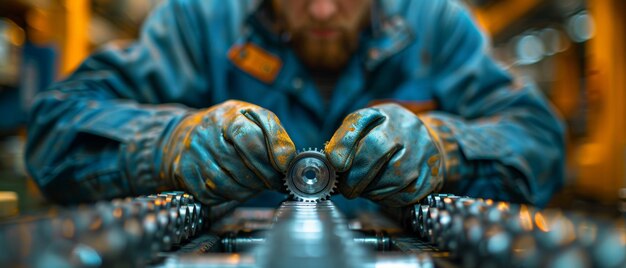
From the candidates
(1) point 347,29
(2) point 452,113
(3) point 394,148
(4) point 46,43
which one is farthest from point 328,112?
(4) point 46,43

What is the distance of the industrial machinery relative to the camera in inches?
18.5

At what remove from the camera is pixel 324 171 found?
2.80ft

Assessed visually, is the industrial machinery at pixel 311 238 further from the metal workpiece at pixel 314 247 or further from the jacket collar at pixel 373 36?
the jacket collar at pixel 373 36

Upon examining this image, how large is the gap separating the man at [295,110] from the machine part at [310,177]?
22 mm

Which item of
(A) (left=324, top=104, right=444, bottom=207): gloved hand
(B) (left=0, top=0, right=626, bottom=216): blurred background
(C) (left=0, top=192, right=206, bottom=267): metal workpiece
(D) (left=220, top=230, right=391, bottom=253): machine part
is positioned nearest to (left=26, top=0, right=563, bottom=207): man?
(A) (left=324, top=104, right=444, bottom=207): gloved hand

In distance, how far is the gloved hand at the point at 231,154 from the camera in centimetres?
87

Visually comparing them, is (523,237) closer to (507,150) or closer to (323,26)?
(507,150)

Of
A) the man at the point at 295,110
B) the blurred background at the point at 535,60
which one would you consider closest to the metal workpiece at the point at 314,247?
the man at the point at 295,110

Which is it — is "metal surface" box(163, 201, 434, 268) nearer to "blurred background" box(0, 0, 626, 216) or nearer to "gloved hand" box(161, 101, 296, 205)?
"gloved hand" box(161, 101, 296, 205)

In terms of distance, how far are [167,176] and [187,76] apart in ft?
2.14

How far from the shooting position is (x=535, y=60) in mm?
4305

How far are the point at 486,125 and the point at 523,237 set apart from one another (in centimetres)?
87

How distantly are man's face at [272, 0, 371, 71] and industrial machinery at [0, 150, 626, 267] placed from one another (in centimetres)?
68

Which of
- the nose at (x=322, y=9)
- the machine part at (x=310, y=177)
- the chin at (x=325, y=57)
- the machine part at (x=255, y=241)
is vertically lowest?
the machine part at (x=255, y=241)
